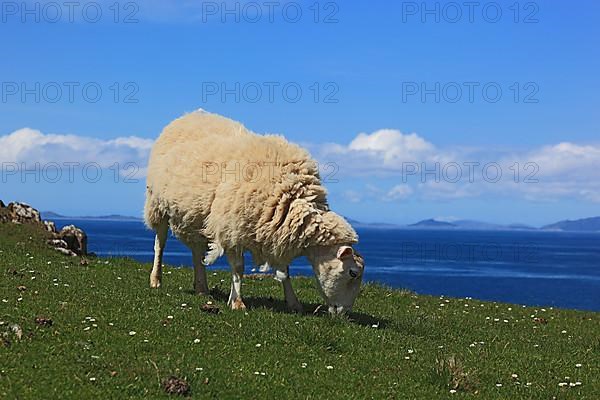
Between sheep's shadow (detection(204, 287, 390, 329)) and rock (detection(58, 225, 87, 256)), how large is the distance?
9.49 m

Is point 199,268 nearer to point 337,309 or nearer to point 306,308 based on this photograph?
point 306,308

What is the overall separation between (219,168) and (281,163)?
1253 mm

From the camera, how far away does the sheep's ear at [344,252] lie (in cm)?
1402

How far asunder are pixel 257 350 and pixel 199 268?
5893 millimetres

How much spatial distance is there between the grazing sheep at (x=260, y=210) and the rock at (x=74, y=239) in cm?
1023

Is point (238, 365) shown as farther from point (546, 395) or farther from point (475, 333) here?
point (475, 333)

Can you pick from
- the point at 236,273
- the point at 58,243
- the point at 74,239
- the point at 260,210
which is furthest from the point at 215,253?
the point at 74,239

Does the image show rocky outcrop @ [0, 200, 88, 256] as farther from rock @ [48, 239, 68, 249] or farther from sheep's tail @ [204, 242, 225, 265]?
sheep's tail @ [204, 242, 225, 265]

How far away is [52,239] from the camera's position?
24750 millimetres

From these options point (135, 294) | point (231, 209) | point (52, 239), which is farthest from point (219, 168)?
point (52, 239)

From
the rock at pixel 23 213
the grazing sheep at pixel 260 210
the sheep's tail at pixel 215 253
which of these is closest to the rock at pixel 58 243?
the rock at pixel 23 213

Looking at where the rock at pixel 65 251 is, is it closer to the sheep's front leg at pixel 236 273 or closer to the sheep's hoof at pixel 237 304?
the sheep's front leg at pixel 236 273

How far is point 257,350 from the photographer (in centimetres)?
1139

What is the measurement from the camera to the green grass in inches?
373
